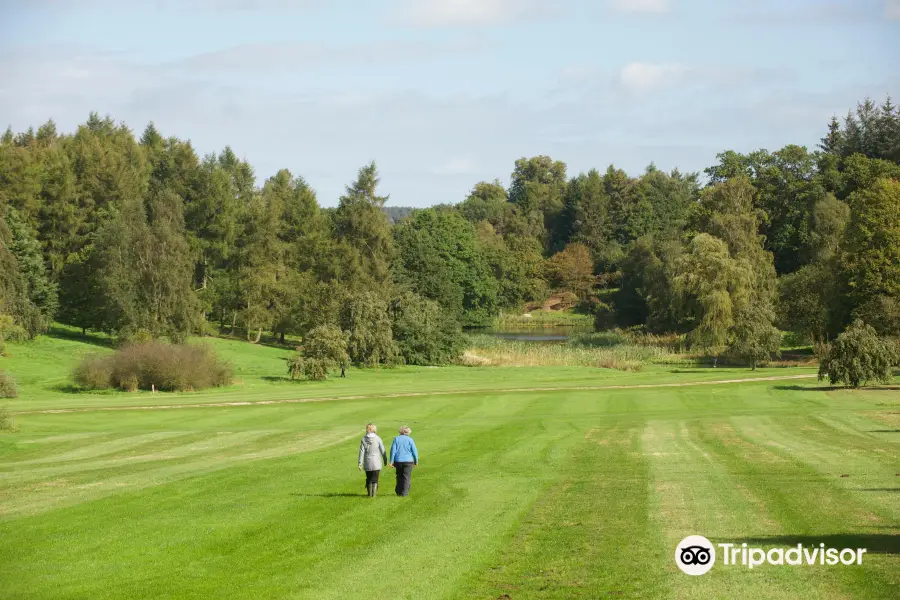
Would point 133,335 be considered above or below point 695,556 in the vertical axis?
above

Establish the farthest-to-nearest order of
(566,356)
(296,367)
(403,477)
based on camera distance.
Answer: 1. (566,356)
2. (296,367)
3. (403,477)

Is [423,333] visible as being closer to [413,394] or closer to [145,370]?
[145,370]

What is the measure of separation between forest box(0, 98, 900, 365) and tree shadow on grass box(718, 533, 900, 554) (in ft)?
137

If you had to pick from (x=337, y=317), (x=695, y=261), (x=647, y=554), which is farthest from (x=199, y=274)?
(x=647, y=554)

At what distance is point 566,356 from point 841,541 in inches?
2636

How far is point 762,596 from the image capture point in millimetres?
13453

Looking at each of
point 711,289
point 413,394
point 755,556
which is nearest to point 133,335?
point 413,394

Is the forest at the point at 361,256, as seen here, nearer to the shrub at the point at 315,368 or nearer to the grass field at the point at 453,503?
the shrub at the point at 315,368

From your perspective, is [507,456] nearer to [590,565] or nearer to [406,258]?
[590,565]

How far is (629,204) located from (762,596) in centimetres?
17793

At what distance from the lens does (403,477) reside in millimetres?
21859

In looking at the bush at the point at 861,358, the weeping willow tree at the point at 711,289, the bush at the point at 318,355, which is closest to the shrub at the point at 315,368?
the bush at the point at 318,355

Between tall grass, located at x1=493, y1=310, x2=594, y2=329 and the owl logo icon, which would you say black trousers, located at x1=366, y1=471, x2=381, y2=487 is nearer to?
the owl logo icon

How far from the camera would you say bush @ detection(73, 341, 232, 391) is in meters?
60.5
